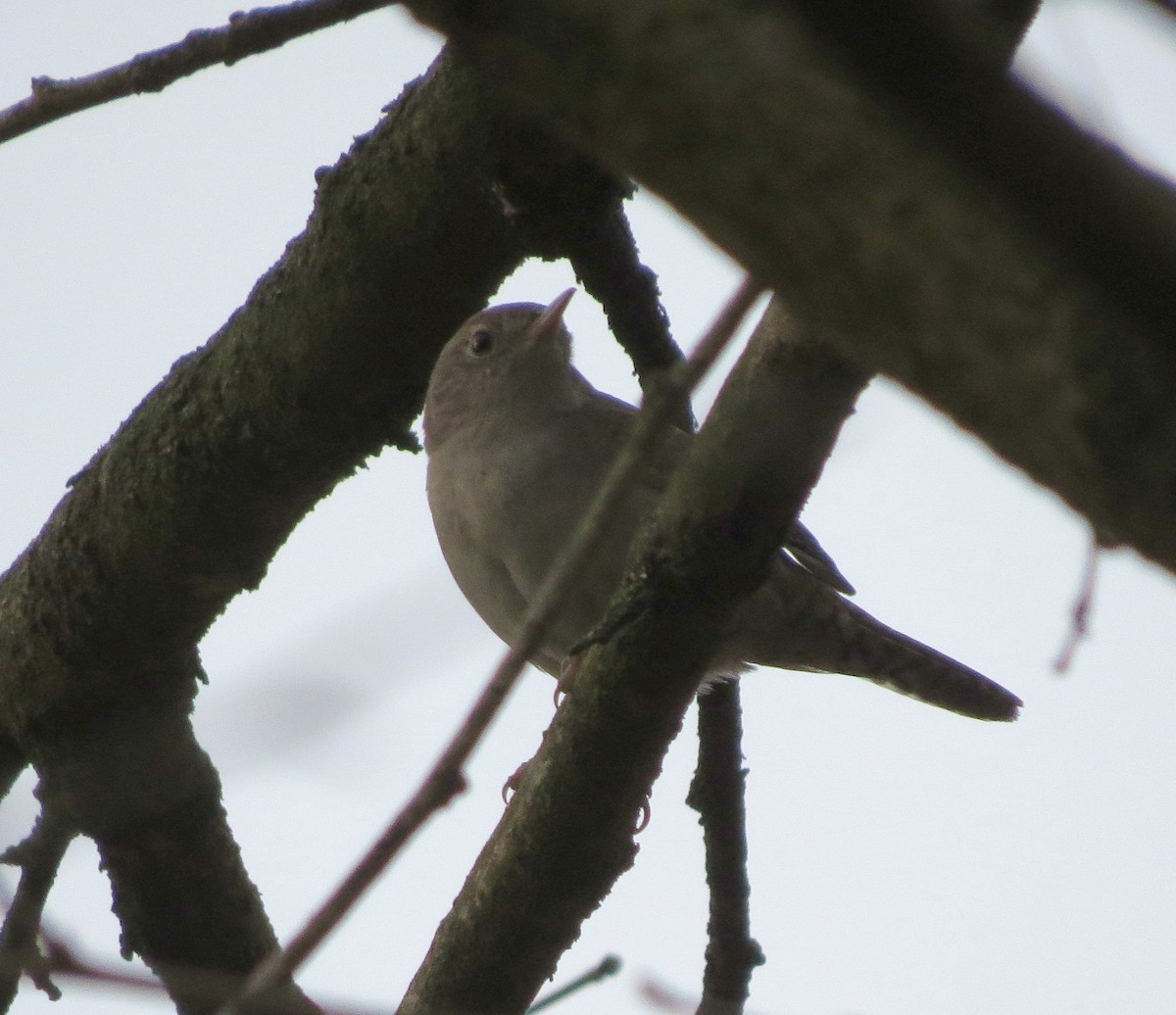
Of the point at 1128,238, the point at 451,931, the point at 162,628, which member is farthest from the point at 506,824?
the point at 1128,238

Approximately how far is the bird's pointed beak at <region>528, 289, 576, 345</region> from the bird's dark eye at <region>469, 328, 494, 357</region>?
0.72 feet

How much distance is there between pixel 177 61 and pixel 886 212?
1940mm

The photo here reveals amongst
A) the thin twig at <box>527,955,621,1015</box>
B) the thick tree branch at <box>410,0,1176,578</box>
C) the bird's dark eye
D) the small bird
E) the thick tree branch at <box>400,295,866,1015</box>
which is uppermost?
the bird's dark eye

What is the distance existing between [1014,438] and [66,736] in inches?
136

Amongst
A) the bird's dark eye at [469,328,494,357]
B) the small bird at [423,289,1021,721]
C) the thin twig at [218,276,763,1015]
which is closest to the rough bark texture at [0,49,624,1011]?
the small bird at [423,289,1021,721]

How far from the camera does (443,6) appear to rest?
4.48ft

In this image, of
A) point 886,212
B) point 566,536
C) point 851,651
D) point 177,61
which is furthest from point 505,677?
point 851,651

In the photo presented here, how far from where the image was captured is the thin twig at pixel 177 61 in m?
2.58

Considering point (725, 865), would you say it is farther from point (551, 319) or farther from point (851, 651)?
point (551, 319)

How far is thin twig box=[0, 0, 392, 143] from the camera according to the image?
2.58 m

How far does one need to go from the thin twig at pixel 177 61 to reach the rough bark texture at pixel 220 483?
0.90 metres

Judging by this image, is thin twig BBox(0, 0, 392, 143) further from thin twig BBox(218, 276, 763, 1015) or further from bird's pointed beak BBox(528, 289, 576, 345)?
bird's pointed beak BBox(528, 289, 576, 345)

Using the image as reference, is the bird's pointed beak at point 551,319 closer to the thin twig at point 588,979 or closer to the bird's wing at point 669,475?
the bird's wing at point 669,475

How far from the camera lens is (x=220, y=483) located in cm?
395
